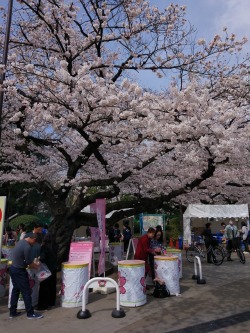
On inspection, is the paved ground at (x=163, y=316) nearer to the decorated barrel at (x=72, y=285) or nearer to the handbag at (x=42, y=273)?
the decorated barrel at (x=72, y=285)

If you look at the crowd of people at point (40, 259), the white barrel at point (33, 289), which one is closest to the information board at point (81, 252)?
the crowd of people at point (40, 259)

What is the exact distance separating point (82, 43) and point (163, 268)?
22.1ft

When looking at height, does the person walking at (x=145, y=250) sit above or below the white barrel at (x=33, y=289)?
above

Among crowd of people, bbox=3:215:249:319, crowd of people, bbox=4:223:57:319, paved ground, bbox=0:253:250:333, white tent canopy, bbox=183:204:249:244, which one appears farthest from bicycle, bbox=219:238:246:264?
crowd of people, bbox=4:223:57:319

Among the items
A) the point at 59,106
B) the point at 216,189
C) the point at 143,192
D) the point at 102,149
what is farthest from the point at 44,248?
the point at 216,189

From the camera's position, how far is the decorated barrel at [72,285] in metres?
6.89

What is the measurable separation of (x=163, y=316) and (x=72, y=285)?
1971 mm

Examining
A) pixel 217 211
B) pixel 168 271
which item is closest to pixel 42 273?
pixel 168 271

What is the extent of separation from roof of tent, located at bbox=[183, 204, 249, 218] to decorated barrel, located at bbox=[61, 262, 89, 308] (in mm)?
12017

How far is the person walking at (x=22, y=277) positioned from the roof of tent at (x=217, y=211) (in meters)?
13.1

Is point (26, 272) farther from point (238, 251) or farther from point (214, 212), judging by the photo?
point (214, 212)

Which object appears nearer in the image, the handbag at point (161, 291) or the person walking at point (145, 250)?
the handbag at point (161, 291)

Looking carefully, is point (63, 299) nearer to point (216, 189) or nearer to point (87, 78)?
point (87, 78)

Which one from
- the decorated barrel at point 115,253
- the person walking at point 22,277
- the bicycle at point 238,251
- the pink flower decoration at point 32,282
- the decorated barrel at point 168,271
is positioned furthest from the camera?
the bicycle at point 238,251
